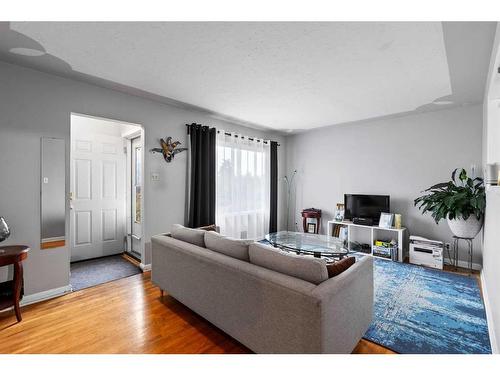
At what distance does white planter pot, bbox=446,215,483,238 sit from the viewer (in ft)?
10.2

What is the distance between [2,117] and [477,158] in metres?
5.91

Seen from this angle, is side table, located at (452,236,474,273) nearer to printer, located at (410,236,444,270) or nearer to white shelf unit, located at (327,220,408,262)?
printer, located at (410,236,444,270)

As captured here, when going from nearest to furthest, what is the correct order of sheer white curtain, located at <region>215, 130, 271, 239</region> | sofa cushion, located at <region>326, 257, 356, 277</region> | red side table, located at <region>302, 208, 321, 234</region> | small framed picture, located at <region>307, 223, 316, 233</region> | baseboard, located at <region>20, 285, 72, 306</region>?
1. sofa cushion, located at <region>326, 257, 356, 277</region>
2. baseboard, located at <region>20, 285, 72, 306</region>
3. sheer white curtain, located at <region>215, 130, 271, 239</region>
4. red side table, located at <region>302, 208, 321, 234</region>
5. small framed picture, located at <region>307, 223, 316, 233</region>

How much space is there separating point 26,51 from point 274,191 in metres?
4.38

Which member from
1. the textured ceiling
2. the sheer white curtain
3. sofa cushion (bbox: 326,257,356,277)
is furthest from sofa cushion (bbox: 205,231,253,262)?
the sheer white curtain

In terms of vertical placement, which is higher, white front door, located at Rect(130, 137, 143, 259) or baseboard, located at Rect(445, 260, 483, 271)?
white front door, located at Rect(130, 137, 143, 259)

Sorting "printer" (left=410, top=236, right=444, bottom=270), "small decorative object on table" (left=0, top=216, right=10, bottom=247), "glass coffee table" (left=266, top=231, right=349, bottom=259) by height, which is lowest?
"printer" (left=410, top=236, right=444, bottom=270)

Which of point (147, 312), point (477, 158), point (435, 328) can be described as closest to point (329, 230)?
point (477, 158)

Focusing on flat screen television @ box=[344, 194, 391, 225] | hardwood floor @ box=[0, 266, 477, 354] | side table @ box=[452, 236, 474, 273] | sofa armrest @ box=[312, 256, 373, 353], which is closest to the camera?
sofa armrest @ box=[312, 256, 373, 353]

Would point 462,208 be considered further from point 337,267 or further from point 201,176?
point 201,176

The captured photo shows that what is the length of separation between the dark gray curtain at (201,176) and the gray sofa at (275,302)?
1.67m

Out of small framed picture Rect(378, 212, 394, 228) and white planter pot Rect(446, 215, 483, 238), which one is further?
small framed picture Rect(378, 212, 394, 228)
